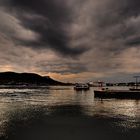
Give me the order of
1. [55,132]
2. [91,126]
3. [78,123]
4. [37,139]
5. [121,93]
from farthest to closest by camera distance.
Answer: [121,93]
[78,123]
[91,126]
[55,132]
[37,139]

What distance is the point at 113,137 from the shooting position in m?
31.0

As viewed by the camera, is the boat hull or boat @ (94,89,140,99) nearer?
the boat hull

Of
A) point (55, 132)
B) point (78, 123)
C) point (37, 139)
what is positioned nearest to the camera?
point (37, 139)

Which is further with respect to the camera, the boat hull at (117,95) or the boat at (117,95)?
the boat at (117,95)

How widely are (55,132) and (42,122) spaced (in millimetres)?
9055

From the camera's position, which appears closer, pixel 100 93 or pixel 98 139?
pixel 98 139

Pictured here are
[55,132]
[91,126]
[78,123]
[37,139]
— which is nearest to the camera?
[37,139]

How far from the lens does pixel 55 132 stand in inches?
1334

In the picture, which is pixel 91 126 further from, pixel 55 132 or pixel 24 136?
pixel 24 136

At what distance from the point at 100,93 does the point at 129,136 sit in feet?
264

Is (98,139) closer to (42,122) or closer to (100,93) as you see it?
(42,122)

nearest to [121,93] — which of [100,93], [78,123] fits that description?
[100,93]

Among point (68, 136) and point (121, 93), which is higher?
point (121, 93)

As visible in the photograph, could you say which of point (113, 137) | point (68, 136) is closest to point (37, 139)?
point (68, 136)
